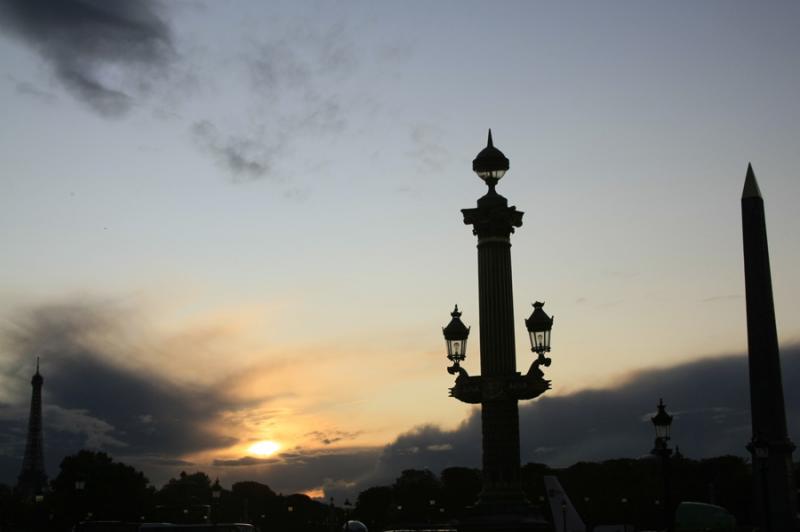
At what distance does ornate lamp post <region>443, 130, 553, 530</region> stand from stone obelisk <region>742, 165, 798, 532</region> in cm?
3025

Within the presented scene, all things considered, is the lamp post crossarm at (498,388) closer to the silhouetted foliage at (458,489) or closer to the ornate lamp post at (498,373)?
the ornate lamp post at (498,373)

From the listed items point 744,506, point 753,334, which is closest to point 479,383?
point 753,334

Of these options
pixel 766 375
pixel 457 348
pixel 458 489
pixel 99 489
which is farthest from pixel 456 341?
pixel 458 489

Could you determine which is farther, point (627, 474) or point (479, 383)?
→ point (627, 474)

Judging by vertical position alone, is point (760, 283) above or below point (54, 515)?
above

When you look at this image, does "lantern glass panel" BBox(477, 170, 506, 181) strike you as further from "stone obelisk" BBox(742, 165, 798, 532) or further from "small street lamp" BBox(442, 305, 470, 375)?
"stone obelisk" BBox(742, 165, 798, 532)

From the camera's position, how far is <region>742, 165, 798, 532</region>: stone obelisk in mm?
53688

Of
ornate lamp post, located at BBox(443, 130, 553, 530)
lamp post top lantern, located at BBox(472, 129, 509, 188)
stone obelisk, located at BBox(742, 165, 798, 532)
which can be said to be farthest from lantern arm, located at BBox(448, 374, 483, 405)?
stone obelisk, located at BBox(742, 165, 798, 532)

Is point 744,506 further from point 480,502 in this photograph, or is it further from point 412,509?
point 480,502

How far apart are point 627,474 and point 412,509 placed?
40446 mm

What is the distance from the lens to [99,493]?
494ft

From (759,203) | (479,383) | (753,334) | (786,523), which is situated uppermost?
(759,203)

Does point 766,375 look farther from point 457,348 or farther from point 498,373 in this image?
point 498,373

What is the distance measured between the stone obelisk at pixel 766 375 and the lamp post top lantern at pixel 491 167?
2954 cm
